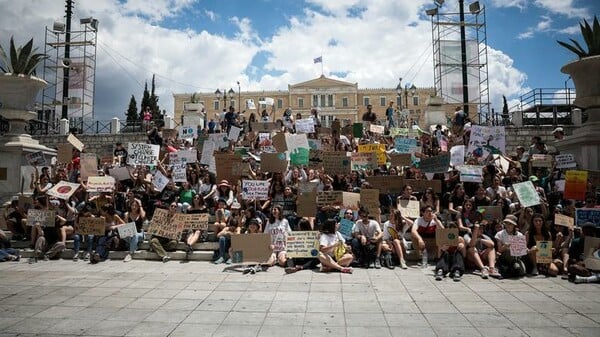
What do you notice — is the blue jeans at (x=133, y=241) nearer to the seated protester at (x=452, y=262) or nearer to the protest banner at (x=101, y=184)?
the protest banner at (x=101, y=184)

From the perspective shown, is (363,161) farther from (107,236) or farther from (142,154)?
(107,236)

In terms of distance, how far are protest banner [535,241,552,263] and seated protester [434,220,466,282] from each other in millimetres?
1278

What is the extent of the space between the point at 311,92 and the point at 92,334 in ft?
255

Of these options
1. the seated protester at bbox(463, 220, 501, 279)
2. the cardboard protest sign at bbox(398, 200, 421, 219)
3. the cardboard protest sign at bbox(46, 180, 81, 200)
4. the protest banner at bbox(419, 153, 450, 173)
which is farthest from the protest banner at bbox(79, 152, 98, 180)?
the seated protester at bbox(463, 220, 501, 279)

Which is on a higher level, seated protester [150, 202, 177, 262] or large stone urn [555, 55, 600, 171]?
large stone urn [555, 55, 600, 171]

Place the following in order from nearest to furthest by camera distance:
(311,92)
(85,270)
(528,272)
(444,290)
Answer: (444,290), (528,272), (85,270), (311,92)

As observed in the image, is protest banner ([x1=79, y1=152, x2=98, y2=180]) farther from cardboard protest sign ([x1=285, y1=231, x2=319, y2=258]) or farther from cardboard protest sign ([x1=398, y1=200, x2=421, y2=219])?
cardboard protest sign ([x1=398, y1=200, x2=421, y2=219])

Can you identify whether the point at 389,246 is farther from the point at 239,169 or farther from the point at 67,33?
the point at 67,33

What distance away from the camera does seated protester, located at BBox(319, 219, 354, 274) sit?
308 inches

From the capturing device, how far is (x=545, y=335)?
14.8 ft

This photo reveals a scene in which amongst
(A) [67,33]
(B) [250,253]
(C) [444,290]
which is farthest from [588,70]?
(A) [67,33]

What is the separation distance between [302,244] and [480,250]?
3.49 m

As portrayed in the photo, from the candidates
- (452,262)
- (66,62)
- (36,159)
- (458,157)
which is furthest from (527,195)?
(66,62)

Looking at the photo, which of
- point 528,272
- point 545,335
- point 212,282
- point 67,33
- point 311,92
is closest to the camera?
point 545,335
